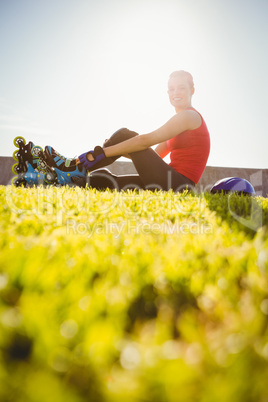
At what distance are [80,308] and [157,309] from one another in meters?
0.22

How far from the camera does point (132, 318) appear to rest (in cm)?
64

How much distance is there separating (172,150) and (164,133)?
0.48 m

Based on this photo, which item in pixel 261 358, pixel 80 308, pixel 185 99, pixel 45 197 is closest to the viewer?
pixel 261 358

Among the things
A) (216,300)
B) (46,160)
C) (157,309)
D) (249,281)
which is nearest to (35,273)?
(157,309)

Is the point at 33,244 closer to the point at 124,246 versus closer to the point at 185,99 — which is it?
the point at 124,246

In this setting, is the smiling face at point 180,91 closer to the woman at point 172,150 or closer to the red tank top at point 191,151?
the woman at point 172,150

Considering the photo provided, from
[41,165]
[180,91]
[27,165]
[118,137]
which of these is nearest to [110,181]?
[118,137]

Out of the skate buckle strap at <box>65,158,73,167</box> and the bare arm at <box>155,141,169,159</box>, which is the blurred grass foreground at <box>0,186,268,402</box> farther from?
the bare arm at <box>155,141,169,159</box>

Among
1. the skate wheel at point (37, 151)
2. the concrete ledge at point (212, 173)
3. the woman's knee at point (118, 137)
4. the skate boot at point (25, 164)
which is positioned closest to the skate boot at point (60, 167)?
the skate wheel at point (37, 151)

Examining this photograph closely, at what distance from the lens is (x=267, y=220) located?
1714 millimetres

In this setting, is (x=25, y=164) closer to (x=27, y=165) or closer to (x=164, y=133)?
(x=27, y=165)

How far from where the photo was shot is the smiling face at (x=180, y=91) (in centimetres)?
375

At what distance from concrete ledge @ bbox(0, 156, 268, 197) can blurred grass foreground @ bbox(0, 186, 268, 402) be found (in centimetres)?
738

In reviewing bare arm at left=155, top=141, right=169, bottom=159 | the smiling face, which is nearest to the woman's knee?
the smiling face
